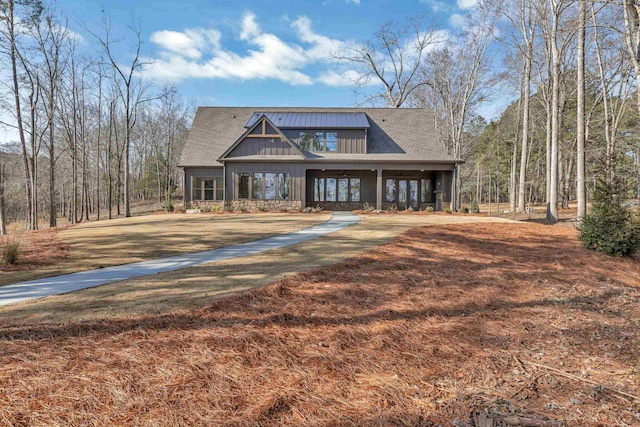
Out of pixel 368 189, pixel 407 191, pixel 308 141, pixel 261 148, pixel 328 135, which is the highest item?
pixel 328 135

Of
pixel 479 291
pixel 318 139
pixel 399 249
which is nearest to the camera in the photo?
pixel 479 291

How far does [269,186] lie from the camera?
1894 centimetres

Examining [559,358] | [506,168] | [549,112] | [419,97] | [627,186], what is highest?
[419,97]

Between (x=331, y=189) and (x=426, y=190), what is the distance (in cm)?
615

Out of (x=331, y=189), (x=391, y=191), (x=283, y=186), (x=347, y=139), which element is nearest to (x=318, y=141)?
(x=347, y=139)

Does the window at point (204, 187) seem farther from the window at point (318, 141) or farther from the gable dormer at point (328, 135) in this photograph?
the window at point (318, 141)

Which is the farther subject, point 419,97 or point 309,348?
point 419,97

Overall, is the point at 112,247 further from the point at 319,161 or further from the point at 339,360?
the point at 319,161

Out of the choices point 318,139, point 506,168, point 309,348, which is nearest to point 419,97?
point 506,168

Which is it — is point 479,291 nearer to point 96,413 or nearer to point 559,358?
point 559,358

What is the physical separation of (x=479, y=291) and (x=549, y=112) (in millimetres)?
21386

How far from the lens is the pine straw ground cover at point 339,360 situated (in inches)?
85.2

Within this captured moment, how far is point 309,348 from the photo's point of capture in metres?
2.96

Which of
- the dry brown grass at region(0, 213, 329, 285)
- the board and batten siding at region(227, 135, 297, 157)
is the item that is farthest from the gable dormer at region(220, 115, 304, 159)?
the dry brown grass at region(0, 213, 329, 285)
